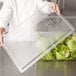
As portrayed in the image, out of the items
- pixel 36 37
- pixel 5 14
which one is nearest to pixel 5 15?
pixel 5 14

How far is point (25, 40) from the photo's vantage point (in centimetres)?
91

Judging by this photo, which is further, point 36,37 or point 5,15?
point 5,15

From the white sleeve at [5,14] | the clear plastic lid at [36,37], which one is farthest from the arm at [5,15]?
the clear plastic lid at [36,37]

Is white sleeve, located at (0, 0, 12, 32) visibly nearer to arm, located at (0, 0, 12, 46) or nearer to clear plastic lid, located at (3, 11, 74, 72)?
arm, located at (0, 0, 12, 46)

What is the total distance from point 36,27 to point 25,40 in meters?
0.07

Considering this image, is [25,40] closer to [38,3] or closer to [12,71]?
[12,71]

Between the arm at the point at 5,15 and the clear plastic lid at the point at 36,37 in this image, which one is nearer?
the clear plastic lid at the point at 36,37

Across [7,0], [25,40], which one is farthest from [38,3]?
[25,40]

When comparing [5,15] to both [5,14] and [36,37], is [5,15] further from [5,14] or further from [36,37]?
[36,37]

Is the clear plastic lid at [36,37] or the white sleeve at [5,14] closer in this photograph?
the clear plastic lid at [36,37]

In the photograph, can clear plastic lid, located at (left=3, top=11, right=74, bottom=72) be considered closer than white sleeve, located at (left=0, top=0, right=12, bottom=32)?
Yes

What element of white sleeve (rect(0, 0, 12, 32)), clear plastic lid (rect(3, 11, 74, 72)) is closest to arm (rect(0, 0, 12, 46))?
white sleeve (rect(0, 0, 12, 32))

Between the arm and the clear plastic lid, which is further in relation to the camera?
the arm

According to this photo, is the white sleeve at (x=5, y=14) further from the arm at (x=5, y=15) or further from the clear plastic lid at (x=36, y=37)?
the clear plastic lid at (x=36, y=37)
